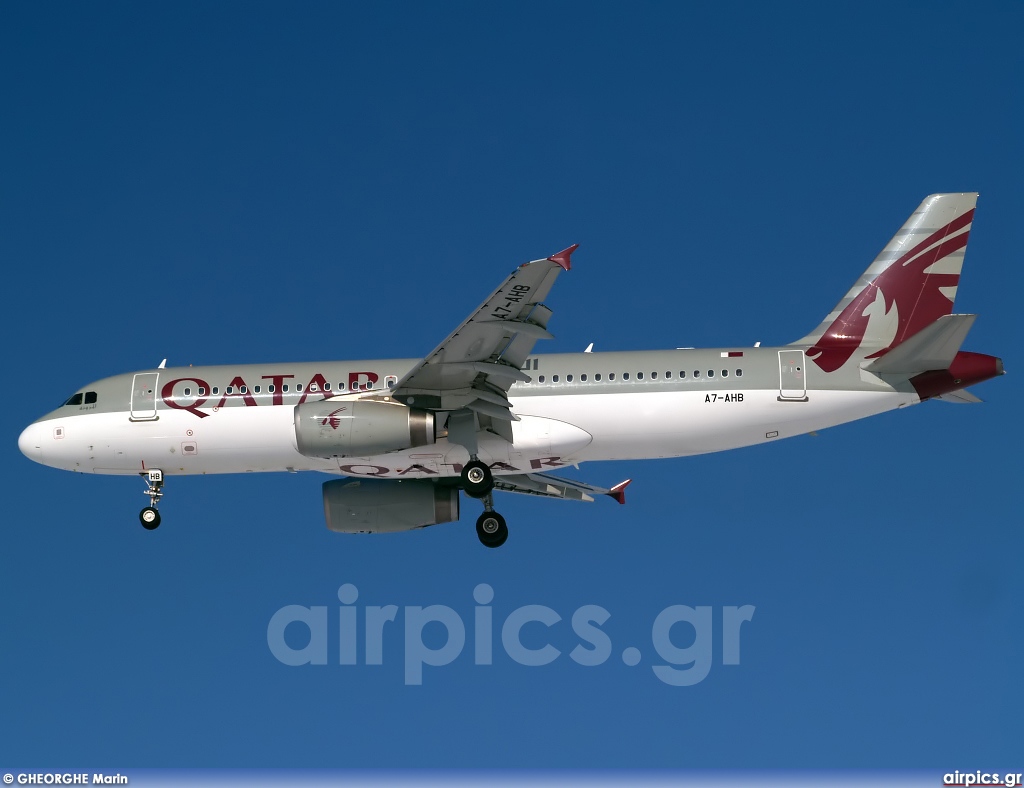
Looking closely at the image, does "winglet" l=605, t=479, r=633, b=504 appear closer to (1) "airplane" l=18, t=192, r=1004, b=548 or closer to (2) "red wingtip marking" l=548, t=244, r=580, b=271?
(1) "airplane" l=18, t=192, r=1004, b=548

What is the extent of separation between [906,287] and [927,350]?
2.85m

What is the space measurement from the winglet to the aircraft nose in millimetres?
14086

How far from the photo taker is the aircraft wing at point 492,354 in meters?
27.9

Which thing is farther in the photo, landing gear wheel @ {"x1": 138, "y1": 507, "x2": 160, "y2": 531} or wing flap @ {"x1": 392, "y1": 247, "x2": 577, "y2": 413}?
landing gear wheel @ {"x1": 138, "y1": 507, "x2": 160, "y2": 531}

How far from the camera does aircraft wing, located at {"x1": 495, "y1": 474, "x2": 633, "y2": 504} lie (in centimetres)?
3669

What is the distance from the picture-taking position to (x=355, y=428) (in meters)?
30.2

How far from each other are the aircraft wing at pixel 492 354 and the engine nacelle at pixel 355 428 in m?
0.73

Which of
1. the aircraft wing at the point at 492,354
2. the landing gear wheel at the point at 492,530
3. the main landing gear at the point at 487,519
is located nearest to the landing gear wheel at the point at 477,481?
the main landing gear at the point at 487,519

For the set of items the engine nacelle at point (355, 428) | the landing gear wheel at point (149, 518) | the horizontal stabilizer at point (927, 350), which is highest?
the horizontal stabilizer at point (927, 350)

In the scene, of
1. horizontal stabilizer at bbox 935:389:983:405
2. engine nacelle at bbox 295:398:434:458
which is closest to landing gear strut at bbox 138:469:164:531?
engine nacelle at bbox 295:398:434:458

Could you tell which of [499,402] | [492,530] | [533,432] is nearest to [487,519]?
[492,530]

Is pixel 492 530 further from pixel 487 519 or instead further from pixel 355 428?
pixel 355 428

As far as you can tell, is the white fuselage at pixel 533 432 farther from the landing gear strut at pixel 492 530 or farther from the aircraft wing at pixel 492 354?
the landing gear strut at pixel 492 530

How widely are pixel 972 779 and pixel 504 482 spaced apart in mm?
13167
